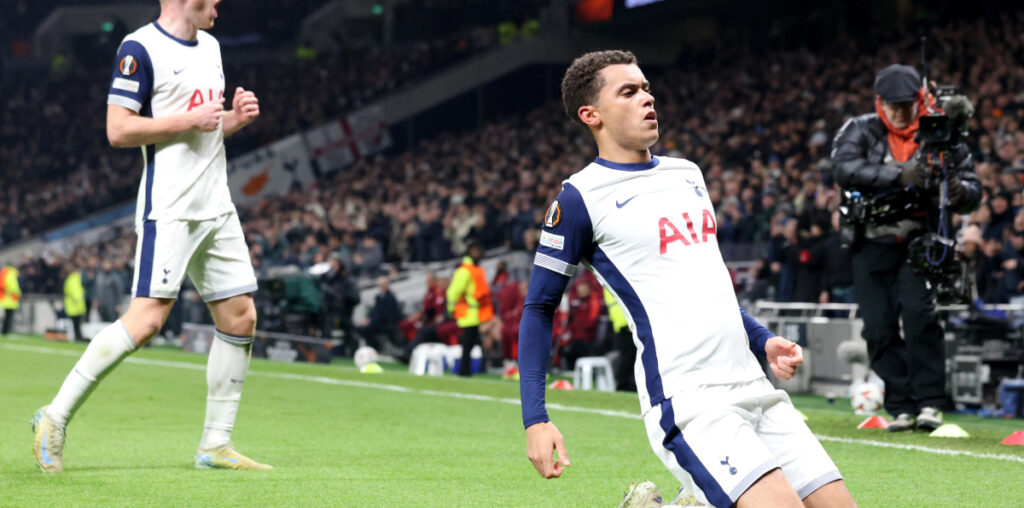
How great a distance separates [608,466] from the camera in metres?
6.18

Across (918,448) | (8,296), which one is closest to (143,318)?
(918,448)

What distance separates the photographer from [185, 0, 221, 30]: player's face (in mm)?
5789

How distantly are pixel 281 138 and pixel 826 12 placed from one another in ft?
55.0

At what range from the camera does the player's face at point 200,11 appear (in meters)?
5.79

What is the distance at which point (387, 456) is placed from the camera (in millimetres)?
6594

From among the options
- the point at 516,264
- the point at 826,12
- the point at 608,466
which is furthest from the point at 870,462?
the point at 826,12

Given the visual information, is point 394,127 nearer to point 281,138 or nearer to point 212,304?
point 281,138

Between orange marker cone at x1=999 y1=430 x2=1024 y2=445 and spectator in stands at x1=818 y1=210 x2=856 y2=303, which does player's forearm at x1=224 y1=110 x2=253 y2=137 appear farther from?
spectator in stands at x1=818 y1=210 x2=856 y2=303

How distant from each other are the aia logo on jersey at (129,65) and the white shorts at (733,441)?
3.18 metres

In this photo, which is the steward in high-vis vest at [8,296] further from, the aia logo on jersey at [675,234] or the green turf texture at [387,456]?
the aia logo on jersey at [675,234]

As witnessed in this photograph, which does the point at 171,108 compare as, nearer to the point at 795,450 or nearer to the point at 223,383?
the point at 223,383

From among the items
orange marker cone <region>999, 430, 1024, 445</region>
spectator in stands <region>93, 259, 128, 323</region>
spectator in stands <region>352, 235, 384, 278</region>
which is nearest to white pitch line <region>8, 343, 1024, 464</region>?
orange marker cone <region>999, 430, 1024, 445</region>

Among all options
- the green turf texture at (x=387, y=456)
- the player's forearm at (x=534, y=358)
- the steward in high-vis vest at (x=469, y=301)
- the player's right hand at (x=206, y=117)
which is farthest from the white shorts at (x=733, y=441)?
the steward in high-vis vest at (x=469, y=301)

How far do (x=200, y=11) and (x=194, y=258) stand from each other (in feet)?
3.68
